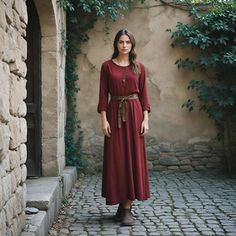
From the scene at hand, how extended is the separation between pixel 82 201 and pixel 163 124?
2470 millimetres

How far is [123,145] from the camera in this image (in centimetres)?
386

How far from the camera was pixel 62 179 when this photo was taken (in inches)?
191

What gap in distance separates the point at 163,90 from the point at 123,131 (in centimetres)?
312

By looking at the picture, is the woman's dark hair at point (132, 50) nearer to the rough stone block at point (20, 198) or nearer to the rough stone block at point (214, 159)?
the rough stone block at point (20, 198)

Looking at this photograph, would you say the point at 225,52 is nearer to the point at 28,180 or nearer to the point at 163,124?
the point at 163,124

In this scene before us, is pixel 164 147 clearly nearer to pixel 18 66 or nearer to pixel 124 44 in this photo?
pixel 124 44

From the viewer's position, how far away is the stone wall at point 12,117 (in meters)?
2.39

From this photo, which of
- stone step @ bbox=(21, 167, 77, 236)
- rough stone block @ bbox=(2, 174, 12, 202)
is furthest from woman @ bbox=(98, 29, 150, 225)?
rough stone block @ bbox=(2, 174, 12, 202)

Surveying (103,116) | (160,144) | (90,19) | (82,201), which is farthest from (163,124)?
(103,116)

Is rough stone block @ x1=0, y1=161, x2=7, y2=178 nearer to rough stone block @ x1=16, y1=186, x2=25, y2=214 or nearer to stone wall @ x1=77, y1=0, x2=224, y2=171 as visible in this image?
rough stone block @ x1=16, y1=186, x2=25, y2=214

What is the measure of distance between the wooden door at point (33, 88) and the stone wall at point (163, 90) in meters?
1.76

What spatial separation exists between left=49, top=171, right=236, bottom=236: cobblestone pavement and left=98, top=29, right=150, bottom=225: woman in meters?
0.25

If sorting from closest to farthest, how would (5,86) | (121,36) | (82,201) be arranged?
(5,86), (121,36), (82,201)

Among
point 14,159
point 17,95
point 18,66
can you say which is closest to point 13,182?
point 14,159
